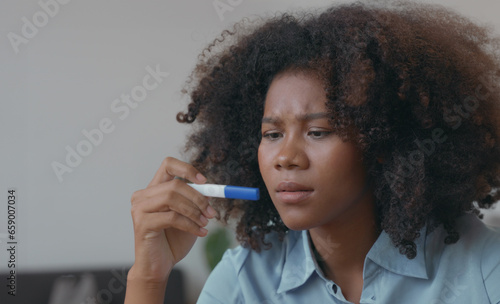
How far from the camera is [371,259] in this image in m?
1.08

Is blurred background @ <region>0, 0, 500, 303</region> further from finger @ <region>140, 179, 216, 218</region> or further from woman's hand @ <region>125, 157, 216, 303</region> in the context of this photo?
finger @ <region>140, 179, 216, 218</region>

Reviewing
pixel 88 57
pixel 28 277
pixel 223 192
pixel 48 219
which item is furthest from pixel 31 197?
pixel 223 192

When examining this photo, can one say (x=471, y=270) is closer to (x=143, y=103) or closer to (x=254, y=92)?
(x=254, y=92)

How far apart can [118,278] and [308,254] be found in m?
1.28

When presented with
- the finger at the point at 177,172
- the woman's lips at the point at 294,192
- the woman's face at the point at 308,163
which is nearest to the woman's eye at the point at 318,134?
the woman's face at the point at 308,163

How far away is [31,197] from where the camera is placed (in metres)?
2.17

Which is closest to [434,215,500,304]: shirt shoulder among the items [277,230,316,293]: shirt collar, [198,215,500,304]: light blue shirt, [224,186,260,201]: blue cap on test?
[198,215,500,304]: light blue shirt

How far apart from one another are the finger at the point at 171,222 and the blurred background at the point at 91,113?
3.71 ft

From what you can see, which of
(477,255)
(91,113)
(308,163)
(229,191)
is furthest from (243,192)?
(91,113)

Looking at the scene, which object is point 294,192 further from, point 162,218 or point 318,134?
point 162,218

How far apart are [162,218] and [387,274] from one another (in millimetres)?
488

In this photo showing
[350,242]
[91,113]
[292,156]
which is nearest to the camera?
[292,156]

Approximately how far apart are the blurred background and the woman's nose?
1.29 metres

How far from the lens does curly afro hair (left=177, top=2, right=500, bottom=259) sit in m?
1.03
